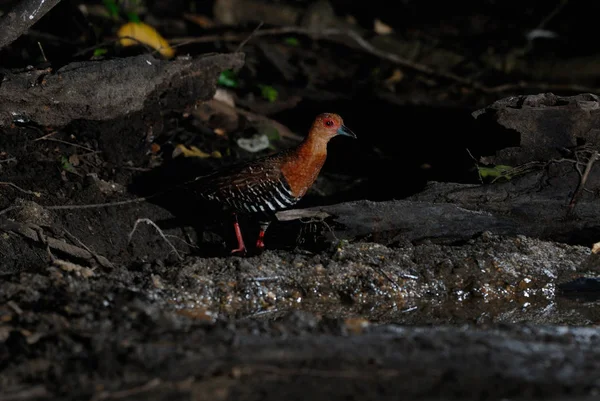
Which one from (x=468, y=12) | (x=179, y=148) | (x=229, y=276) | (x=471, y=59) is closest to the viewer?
(x=229, y=276)

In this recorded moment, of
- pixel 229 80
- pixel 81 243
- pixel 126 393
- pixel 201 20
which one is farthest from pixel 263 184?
pixel 201 20

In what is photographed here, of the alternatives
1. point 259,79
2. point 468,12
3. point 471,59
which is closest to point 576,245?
point 259,79

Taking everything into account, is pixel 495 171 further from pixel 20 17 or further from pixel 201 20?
pixel 201 20

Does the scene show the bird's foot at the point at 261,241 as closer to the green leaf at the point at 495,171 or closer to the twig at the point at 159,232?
the twig at the point at 159,232

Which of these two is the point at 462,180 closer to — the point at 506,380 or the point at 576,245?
the point at 576,245

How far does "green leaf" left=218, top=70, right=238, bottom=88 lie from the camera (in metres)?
7.60

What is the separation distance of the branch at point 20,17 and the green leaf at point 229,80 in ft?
7.78

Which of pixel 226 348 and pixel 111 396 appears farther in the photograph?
pixel 226 348

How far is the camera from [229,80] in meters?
7.65

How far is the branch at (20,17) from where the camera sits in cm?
538

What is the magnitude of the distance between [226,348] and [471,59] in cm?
740

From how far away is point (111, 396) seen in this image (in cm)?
302

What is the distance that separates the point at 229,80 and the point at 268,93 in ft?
1.33

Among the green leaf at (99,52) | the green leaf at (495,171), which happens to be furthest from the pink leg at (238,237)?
the green leaf at (99,52)
